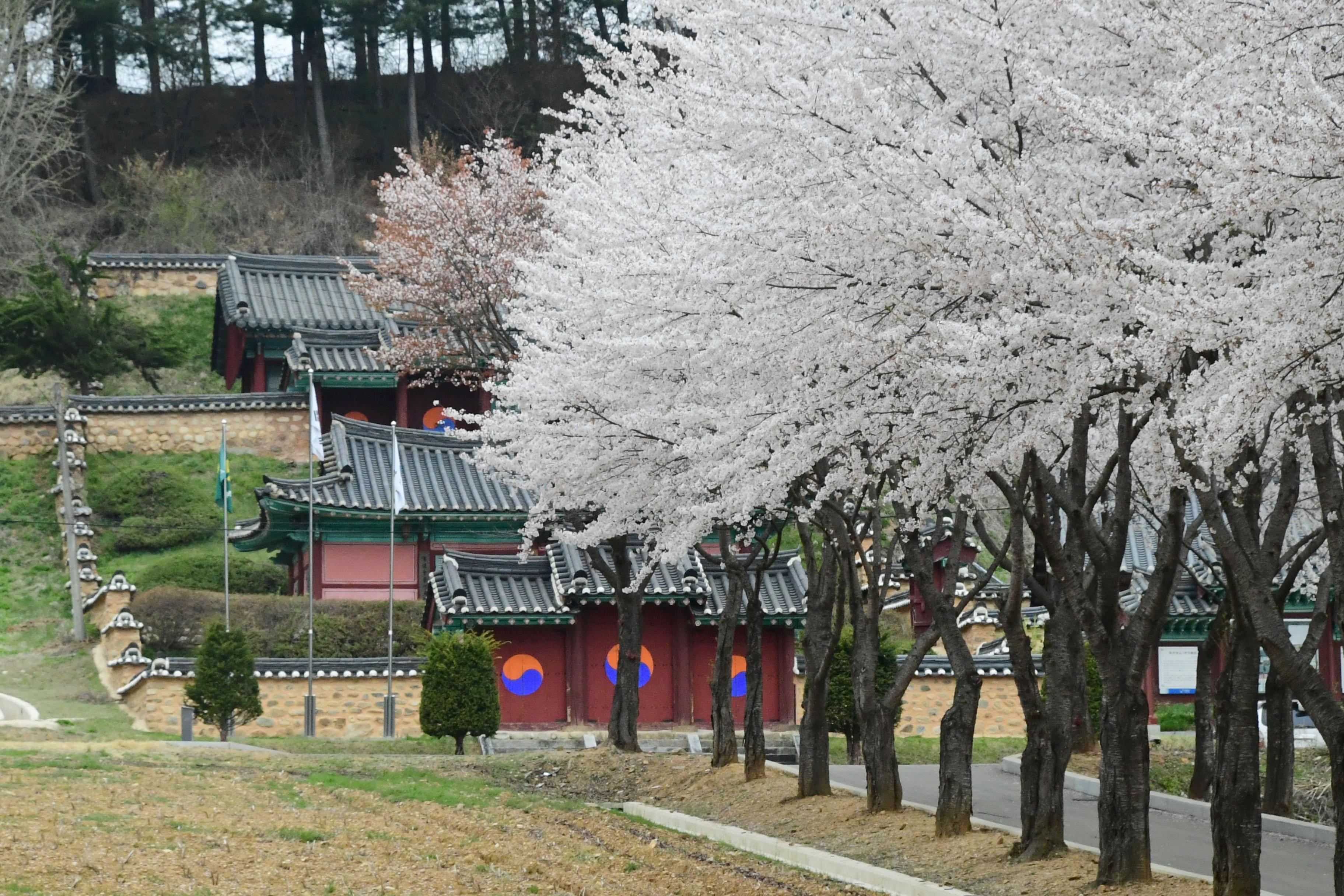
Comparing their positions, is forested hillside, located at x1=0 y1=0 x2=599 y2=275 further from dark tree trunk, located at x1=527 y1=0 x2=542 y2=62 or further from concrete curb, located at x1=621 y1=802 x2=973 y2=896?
concrete curb, located at x1=621 y1=802 x2=973 y2=896

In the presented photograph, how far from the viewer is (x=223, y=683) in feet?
82.6

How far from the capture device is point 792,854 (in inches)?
536

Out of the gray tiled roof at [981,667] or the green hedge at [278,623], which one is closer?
the gray tiled roof at [981,667]

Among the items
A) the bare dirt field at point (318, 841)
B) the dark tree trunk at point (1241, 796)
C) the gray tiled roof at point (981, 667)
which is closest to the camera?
the dark tree trunk at point (1241, 796)

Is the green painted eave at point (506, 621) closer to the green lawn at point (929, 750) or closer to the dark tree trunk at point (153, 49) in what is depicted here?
the green lawn at point (929, 750)

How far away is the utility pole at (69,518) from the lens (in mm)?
33031

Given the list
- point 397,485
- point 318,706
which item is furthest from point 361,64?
point 318,706

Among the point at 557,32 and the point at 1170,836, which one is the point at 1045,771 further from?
the point at 557,32

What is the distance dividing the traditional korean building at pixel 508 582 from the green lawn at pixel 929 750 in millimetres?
3027

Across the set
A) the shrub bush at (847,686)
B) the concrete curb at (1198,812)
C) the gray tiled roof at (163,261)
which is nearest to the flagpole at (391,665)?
the shrub bush at (847,686)

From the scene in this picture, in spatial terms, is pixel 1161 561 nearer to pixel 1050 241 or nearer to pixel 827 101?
pixel 1050 241

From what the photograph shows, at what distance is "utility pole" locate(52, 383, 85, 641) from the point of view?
33031mm

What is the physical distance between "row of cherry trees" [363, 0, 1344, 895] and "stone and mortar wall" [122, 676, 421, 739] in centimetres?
1507

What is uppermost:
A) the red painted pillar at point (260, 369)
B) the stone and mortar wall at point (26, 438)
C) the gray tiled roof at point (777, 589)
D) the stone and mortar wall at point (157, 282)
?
the stone and mortar wall at point (157, 282)
